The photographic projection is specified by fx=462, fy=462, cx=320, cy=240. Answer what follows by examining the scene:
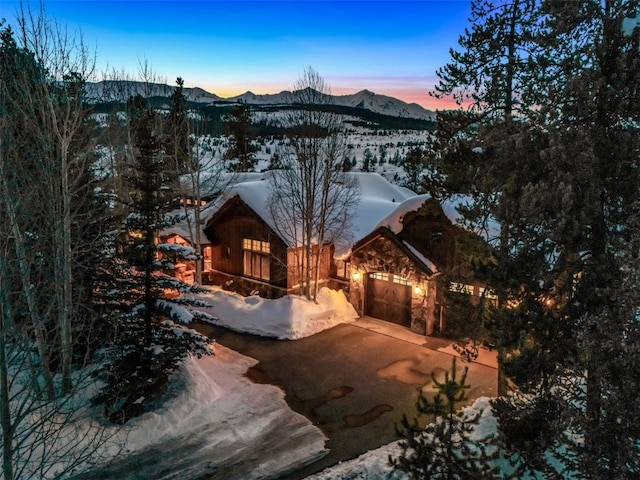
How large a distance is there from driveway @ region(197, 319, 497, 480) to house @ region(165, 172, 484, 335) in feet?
3.75

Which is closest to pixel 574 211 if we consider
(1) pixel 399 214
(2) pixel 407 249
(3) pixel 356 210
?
(2) pixel 407 249

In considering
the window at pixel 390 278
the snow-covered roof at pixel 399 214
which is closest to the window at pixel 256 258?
the window at pixel 390 278

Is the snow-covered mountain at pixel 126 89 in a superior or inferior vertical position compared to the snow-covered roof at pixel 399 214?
superior

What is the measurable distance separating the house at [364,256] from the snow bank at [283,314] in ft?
3.58

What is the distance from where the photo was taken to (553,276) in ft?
22.2

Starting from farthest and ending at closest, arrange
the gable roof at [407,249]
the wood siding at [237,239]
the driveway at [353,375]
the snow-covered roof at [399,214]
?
the wood siding at [237,239] < the snow-covered roof at [399,214] < the gable roof at [407,249] < the driveway at [353,375]

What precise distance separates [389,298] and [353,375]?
18.6 feet

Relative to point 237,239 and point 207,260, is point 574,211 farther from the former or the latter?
point 207,260

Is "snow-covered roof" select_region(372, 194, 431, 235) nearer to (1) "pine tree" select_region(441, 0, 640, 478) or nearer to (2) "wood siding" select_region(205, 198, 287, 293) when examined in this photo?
(2) "wood siding" select_region(205, 198, 287, 293)

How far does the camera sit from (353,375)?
1423 centimetres

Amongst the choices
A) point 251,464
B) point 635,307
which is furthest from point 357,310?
point 635,307

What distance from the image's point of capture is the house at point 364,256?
1762 centimetres

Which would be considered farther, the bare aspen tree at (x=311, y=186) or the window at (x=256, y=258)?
the window at (x=256, y=258)

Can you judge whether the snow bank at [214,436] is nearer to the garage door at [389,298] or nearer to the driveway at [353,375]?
the driveway at [353,375]
